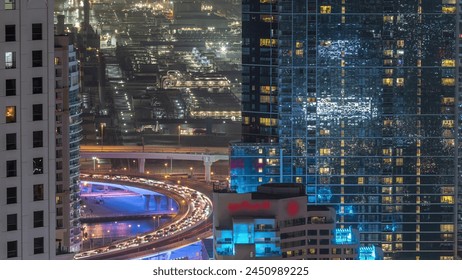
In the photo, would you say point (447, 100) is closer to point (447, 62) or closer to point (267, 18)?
point (447, 62)

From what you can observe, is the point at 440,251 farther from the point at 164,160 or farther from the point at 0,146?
the point at 0,146

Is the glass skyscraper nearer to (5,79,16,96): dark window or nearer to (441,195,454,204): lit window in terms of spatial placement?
(441,195,454,204): lit window

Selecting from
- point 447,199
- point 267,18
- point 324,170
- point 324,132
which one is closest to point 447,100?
point 447,199

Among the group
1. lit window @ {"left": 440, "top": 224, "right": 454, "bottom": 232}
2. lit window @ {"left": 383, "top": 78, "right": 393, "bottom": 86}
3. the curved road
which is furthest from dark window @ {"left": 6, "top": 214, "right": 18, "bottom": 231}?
lit window @ {"left": 383, "top": 78, "right": 393, "bottom": 86}

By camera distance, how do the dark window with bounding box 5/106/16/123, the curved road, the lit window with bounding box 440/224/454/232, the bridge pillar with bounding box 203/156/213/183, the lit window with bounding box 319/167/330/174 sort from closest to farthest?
1. the dark window with bounding box 5/106/16/123
2. the curved road
3. the lit window with bounding box 440/224/454/232
4. the lit window with bounding box 319/167/330/174
5. the bridge pillar with bounding box 203/156/213/183

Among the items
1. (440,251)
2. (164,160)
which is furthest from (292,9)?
(164,160)

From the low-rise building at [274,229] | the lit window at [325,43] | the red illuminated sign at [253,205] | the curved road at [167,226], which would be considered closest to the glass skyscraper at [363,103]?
the lit window at [325,43]

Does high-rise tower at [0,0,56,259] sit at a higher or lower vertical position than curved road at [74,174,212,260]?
higher
